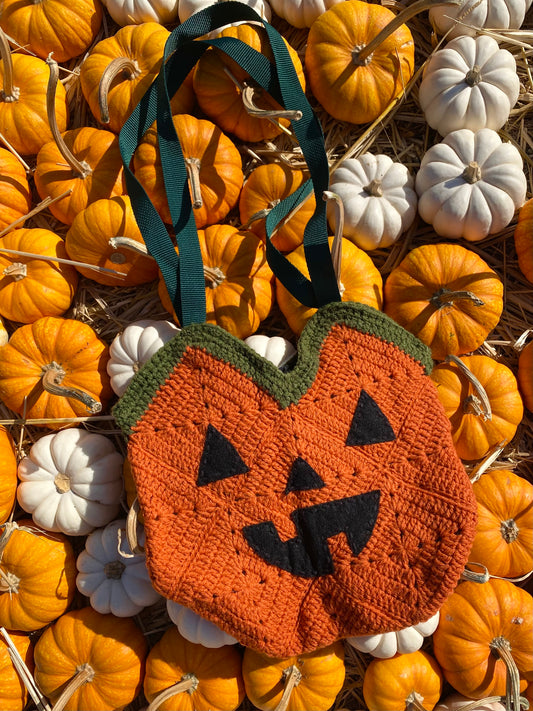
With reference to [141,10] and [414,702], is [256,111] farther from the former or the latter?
[414,702]

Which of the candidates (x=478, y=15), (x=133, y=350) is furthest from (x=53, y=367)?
(x=478, y=15)

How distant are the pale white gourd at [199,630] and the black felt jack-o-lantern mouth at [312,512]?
390 millimetres

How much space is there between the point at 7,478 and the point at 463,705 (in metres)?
1.98

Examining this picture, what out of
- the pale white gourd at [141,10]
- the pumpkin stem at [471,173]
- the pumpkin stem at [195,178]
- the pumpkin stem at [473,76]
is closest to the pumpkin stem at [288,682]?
the pumpkin stem at [195,178]

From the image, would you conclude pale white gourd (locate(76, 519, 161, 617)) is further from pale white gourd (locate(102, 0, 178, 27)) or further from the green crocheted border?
pale white gourd (locate(102, 0, 178, 27))

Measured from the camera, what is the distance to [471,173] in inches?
79.4

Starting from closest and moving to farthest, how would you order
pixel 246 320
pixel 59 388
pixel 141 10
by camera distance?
pixel 59 388, pixel 246 320, pixel 141 10

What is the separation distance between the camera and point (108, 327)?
2275 millimetres

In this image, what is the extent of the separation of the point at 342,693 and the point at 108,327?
1827mm

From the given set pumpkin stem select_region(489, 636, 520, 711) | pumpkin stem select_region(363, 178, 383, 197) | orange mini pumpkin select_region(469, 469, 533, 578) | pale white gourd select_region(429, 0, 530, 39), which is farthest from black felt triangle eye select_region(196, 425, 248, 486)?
pale white gourd select_region(429, 0, 530, 39)

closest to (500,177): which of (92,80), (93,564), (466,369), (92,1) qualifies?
(466,369)

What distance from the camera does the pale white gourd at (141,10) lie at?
2.24 meters

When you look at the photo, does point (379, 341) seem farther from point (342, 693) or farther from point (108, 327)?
point (342, 693)

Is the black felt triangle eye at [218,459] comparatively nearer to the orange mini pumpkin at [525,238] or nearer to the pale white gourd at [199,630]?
the pale white gourd at [199,630]
